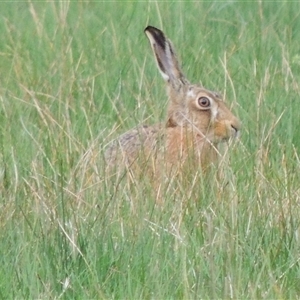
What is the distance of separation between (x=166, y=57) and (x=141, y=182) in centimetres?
157

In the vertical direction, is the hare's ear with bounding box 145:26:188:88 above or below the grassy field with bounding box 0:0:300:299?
above

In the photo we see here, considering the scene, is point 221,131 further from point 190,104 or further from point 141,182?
point 141,182

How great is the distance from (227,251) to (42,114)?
1992 millimetres

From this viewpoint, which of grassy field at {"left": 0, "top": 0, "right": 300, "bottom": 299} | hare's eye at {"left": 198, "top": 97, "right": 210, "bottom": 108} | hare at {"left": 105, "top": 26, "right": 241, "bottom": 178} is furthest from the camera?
hare's eye at {"left": 198, "top": 97, "right": 210, "bottom": 108}

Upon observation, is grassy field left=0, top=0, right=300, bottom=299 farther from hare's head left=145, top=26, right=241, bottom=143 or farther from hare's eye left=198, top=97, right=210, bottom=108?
hare's eye left=198, top=97, right=210, bottom=108

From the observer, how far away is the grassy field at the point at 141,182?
146 inches

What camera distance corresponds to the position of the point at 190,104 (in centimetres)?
590

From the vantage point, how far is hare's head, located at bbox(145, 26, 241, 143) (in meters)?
5.62

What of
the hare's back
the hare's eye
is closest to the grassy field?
the hare's back

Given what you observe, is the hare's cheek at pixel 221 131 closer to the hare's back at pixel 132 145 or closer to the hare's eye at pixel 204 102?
the hare's eye at pixel 204 102

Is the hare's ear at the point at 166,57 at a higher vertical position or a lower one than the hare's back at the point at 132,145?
higher

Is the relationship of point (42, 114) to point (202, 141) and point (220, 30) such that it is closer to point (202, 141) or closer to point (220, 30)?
point (202, 141)

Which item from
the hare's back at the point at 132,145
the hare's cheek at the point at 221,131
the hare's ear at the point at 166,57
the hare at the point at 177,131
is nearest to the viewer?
the hare at the point at 177,131

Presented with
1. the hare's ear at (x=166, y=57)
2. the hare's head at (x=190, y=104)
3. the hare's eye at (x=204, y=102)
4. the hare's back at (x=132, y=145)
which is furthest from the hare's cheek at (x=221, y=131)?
the hare's ear at (x=166, y=57)
